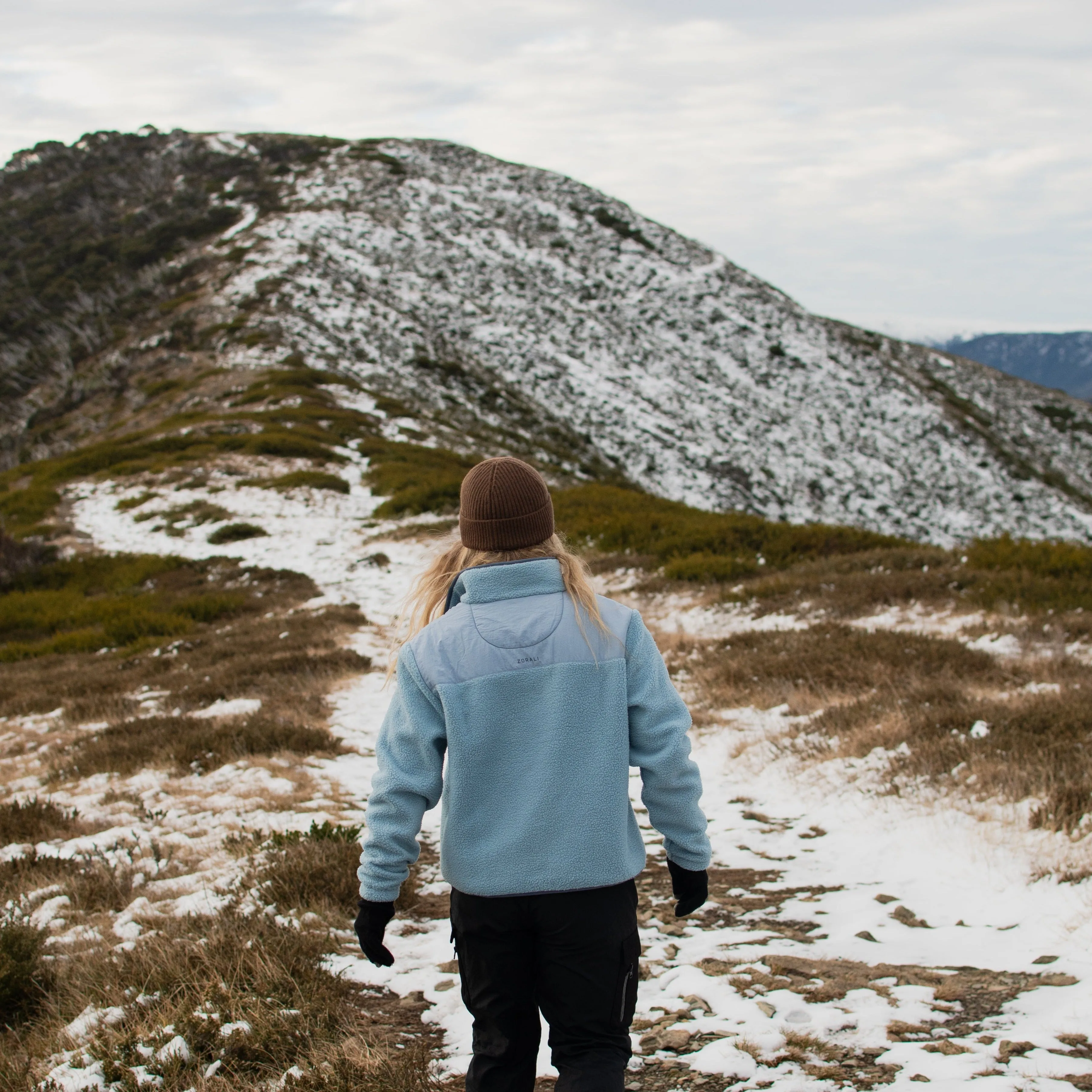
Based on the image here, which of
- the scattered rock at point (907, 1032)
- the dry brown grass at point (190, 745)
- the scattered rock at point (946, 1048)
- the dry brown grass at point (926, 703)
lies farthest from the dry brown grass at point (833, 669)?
the scattered rock at point (946, 1048)

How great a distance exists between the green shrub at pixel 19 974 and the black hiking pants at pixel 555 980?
2310 mm

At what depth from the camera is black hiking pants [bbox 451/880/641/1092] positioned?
239cm

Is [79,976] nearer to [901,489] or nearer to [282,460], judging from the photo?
[282,460]

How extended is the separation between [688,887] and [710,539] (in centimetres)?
1261

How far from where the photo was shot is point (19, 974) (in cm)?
365

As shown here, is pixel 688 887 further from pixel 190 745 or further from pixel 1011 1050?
pixel 190 745

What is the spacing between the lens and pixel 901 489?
43.0 metres

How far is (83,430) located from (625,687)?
37.1m

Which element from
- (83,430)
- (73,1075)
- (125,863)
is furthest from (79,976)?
(83,430)

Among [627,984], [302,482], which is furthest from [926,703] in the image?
[302,482]

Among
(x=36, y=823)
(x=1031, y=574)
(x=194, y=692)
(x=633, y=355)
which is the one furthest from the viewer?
(x=633, y=355)

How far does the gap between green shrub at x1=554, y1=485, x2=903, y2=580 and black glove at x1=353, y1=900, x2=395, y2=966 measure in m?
10.9

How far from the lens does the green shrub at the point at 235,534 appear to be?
1927 cm

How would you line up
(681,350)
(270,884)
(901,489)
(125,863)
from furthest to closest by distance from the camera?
(681,350), (901,489), (125,863), (270,884)
